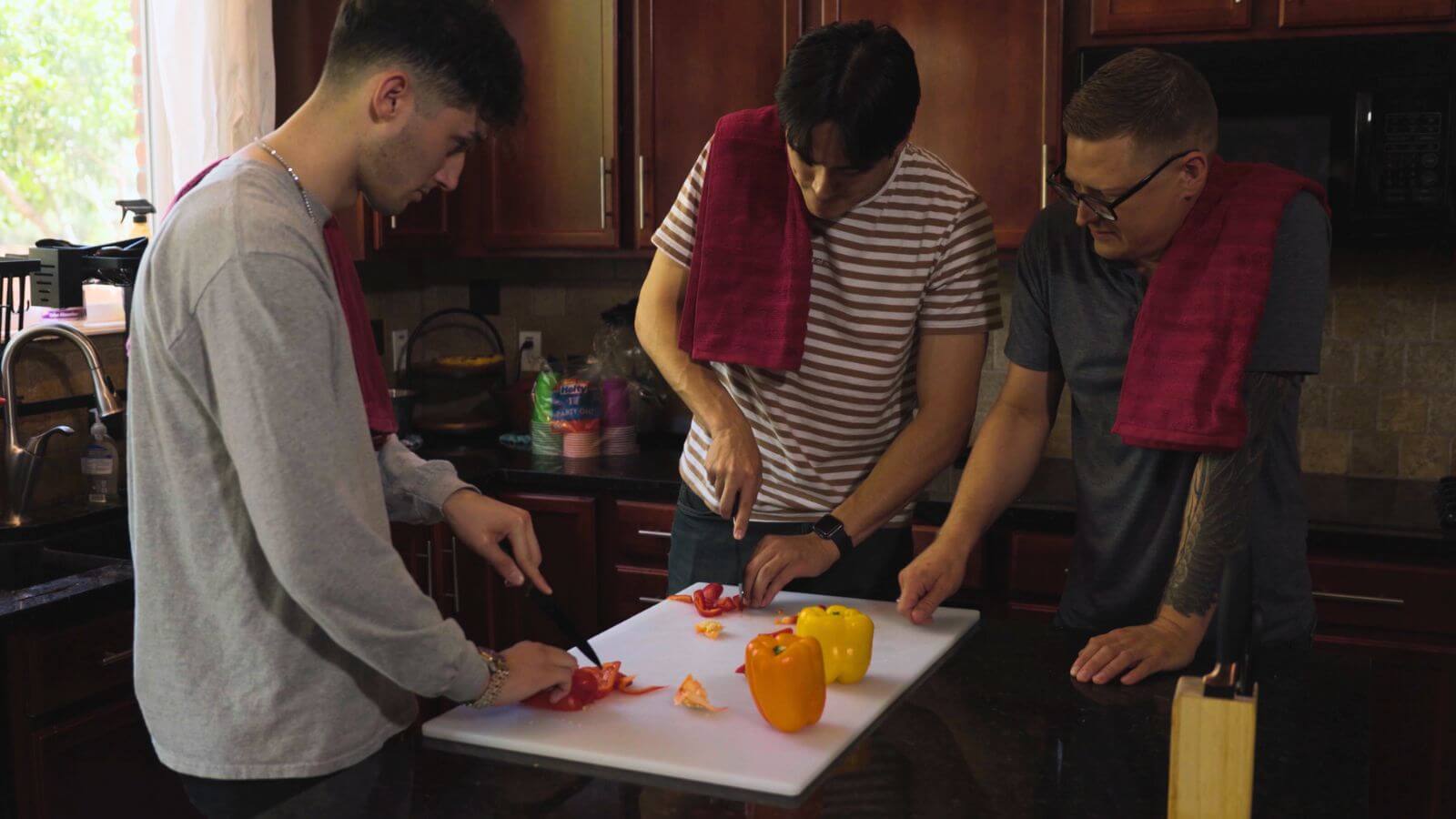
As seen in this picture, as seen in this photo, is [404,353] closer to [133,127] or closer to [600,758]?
[133,127]

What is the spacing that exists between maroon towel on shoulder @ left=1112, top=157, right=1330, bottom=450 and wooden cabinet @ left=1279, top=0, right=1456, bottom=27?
45.2 inches

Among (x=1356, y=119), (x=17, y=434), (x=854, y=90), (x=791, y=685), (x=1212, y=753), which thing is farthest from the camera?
(x=1356, y=119)

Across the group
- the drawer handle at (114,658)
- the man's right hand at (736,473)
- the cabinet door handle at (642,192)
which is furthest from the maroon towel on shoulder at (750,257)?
the cabinet door handle at (642,192)

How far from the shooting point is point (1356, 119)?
2.68m

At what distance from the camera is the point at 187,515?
1.22 m

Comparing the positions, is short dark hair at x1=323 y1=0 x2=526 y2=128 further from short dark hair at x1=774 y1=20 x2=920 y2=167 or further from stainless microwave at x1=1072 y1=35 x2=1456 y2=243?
stainless microwave at x1=1072 y1=35 x2=1456 y2=243

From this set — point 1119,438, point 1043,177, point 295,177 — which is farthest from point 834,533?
point 1043,177

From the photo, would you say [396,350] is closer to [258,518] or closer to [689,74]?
[689,74]

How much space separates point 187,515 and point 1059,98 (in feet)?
7.37

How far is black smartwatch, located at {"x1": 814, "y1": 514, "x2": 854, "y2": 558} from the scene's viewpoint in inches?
76.1

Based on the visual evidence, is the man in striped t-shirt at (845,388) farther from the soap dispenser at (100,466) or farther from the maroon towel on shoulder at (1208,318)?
the soap dispenser at (100,466)

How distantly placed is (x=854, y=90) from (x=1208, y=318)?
543 millimetres

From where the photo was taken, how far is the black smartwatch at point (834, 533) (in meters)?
1.93

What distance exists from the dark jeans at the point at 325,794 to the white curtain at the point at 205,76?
2.01 m
